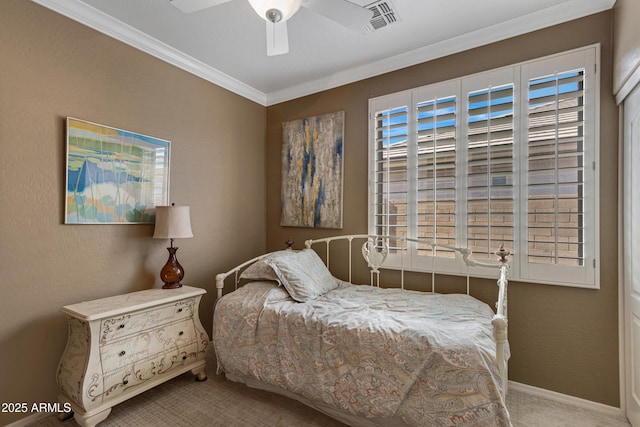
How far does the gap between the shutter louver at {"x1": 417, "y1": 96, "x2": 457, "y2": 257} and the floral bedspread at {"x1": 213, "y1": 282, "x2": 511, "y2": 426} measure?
52 cm

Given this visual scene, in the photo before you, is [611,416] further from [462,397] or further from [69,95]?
[69,95]

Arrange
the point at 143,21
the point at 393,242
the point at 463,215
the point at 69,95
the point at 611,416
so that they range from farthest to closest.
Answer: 1. the point at 393,242
2. the point at 463,215
3. the point at 143,21
4. the point at 69,95
5. the point at 611,416

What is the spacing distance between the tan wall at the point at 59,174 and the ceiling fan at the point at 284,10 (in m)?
1.07

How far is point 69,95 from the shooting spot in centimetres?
199

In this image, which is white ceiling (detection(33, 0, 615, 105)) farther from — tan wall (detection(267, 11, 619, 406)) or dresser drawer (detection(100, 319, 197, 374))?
dresser drawer (detection(100, 319, 197, 374))

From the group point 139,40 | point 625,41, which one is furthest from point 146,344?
point 625,41

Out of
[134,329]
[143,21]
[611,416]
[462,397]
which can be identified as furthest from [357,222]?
[143,21]

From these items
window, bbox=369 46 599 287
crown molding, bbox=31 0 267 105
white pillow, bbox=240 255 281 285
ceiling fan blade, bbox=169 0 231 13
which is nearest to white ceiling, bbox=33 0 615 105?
crown molding, bbox=31 0 267 105

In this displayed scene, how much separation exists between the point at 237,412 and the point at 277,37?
2.22 meters

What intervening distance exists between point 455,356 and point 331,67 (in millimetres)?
2512

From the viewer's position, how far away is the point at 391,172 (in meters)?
2.69

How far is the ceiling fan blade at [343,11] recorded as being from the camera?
1.47 metres

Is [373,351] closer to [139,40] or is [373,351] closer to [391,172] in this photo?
[391,172]

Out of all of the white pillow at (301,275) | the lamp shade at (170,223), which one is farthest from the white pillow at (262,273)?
the lamp shade at (170,223)
